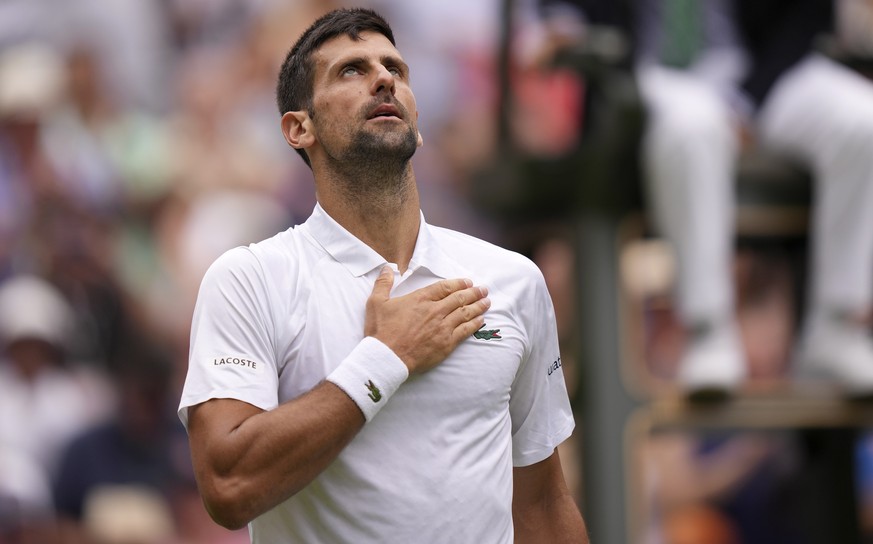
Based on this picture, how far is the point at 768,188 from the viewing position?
480cm

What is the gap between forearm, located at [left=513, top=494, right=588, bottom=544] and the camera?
226 centimetres

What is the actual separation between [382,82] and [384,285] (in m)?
0.31

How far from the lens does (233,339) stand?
6.53 ft

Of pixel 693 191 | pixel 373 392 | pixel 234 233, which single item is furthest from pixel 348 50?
pixel 234 233

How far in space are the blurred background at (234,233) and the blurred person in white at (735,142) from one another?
16 cm

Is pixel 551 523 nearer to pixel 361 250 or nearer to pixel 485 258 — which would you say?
pixel 485 258

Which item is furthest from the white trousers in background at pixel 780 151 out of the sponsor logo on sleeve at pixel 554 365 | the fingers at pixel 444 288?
the fingers at pixel 444 288

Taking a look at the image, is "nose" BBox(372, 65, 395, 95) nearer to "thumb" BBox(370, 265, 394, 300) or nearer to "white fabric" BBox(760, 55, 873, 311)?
"thumb" BBox(370, 265, 394, 300)

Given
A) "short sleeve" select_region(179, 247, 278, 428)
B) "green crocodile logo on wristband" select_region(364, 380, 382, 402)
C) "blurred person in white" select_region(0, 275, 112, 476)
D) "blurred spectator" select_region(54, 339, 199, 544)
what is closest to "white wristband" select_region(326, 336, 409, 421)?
"green crocodile logo on wristband" select_region(364, 380, 382, 402)

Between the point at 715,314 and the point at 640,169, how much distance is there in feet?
1.79

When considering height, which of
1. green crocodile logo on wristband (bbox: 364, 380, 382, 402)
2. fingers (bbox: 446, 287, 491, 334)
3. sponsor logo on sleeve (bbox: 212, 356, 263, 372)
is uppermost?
fingers (bbox: 446, 287, 491, 334)

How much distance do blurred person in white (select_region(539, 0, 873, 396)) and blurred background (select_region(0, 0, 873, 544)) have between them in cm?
16

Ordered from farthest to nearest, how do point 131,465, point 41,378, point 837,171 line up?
point 41,378, point 131,465, point 837,171

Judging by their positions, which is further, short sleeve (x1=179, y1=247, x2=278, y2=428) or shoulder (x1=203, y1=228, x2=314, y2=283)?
shoulder (x1=203, y1=228, x2=314, y2=283)
